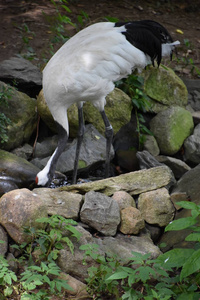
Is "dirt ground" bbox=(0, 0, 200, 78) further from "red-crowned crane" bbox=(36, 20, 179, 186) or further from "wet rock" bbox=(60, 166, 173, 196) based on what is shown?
"wet rock" bbox=(60, 166, 173, 196)

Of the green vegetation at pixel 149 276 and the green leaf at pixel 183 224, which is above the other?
the green leaf at pixel 183 224

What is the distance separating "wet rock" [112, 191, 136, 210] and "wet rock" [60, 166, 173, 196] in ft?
0.41

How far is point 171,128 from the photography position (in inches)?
213

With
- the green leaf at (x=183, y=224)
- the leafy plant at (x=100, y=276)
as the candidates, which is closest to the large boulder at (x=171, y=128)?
the leafy plant at (x=100, y=276)

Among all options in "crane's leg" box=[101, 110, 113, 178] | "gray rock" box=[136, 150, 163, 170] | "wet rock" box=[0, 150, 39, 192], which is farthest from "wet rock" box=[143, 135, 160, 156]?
"wet rock" box=[0, 150, 39, 192]

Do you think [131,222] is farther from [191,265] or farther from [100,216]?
[191,265]

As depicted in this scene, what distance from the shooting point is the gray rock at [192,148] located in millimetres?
5309

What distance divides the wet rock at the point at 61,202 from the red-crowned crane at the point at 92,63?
469 mm

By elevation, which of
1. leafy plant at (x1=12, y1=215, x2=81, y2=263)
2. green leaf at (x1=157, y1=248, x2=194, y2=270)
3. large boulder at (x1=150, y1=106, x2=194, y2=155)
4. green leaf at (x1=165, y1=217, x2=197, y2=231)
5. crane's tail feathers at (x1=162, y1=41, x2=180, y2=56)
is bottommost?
large boulder at (x1=150, y1=106, x2=194, y2=155)

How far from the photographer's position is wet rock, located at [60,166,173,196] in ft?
12.1

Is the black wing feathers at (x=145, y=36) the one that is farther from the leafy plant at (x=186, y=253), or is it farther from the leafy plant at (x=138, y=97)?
the leafy plant at (x=186, y=253)

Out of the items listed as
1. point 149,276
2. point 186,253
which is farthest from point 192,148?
point 186,253

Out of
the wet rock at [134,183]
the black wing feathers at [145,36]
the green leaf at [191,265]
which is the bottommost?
the wet rock at [134,183]

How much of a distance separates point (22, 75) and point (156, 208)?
254 cm
